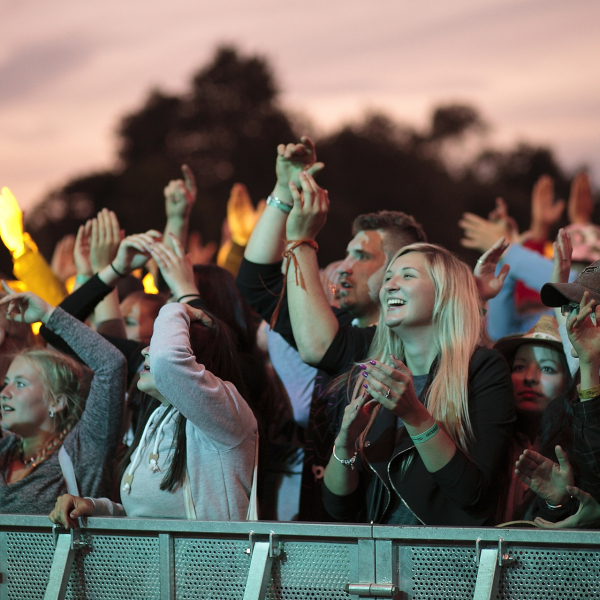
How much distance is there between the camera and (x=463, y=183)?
2469cm

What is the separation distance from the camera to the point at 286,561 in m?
2.19

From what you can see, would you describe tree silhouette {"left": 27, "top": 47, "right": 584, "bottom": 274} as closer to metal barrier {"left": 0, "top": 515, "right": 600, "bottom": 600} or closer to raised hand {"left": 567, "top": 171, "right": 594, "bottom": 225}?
raised hand {"left": 567, "top": 171, "right": 594, "bottom": 225}

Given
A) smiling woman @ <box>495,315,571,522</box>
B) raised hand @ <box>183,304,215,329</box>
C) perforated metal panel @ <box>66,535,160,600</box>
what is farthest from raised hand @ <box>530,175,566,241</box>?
perforated metal panel @ <box>66,535,160,600</box>

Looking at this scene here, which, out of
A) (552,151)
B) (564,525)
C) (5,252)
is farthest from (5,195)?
(552,151)

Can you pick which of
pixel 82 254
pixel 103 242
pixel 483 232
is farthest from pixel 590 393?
pixel 82 254

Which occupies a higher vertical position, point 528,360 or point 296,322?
point 296,322

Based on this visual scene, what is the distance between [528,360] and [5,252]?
408 inches

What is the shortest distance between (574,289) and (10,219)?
2.84 meters

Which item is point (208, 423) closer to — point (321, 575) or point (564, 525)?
point (321, 575)

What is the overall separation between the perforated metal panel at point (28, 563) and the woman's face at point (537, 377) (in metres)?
1.61

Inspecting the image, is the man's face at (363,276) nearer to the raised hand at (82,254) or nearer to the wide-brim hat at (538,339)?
the wide-brim hat at (538,339)

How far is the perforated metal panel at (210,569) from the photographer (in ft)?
7.32

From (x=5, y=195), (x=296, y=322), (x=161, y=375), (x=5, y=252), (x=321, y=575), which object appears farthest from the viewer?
(x=5, y=252)

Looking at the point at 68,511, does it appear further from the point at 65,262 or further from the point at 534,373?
the point at 65,262
